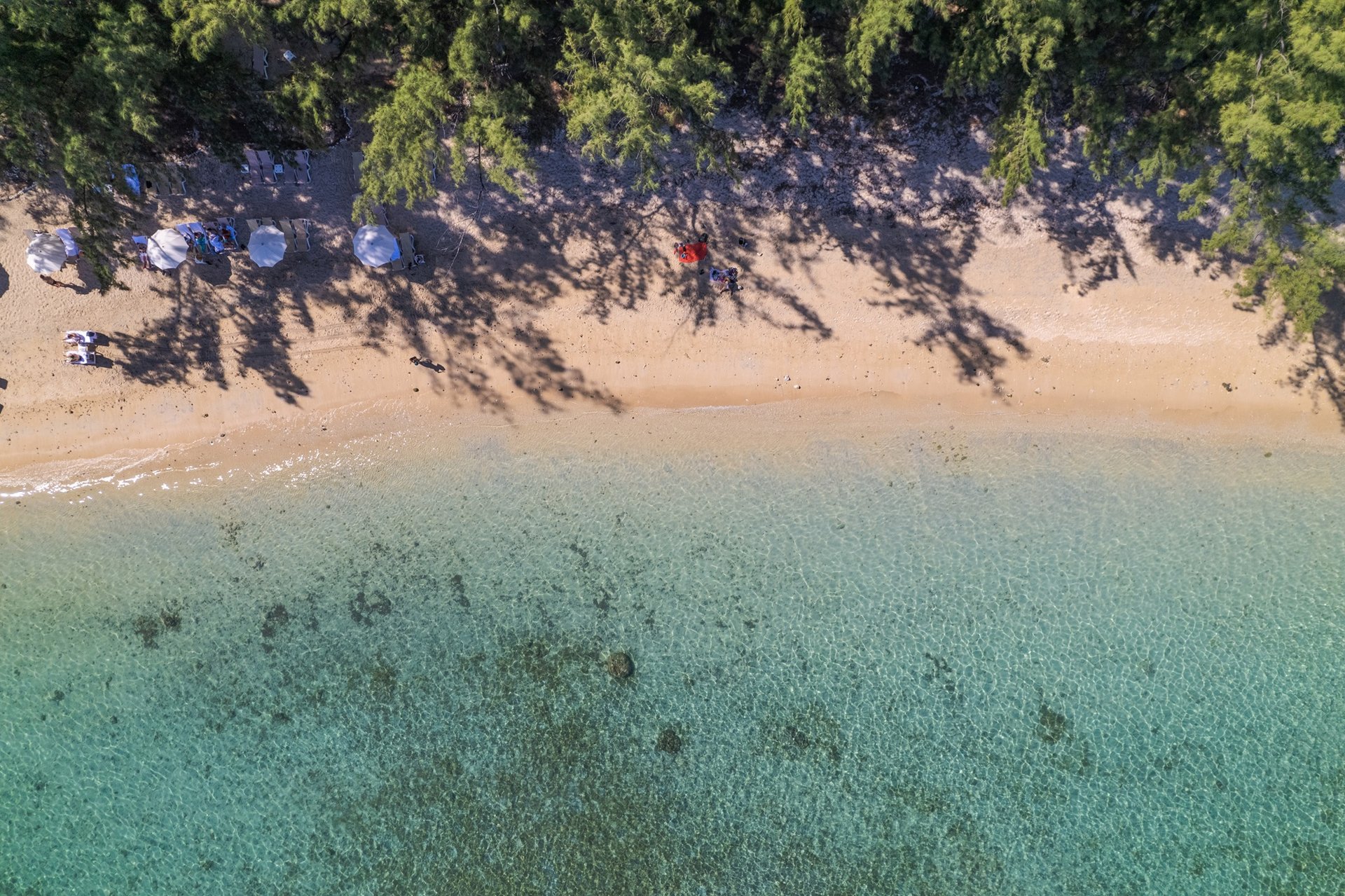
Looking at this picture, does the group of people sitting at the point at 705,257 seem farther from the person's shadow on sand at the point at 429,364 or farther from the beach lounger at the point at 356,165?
the beach lounger at the point at 356,165

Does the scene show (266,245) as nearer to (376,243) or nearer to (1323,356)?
(376,243)

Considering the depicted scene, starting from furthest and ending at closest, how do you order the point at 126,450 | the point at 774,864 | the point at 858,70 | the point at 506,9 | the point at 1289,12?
the point at 126,450, the point at 774,864, the point at 858,70, the point at 506,9, the point at 1289,12

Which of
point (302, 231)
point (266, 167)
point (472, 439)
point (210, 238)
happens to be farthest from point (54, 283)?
point (472, 439)

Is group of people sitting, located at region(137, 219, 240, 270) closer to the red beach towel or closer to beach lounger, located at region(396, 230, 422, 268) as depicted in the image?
beach lounger, located at region(396, 230, 422, 268)

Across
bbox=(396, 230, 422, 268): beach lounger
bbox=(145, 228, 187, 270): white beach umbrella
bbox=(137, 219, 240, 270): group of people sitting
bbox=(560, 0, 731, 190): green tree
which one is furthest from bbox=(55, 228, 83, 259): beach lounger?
bbox=(560, 0, 731, 190): green tree

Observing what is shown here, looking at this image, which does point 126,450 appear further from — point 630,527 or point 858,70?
point 858,70

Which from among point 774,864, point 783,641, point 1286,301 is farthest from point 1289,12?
point 774,864
